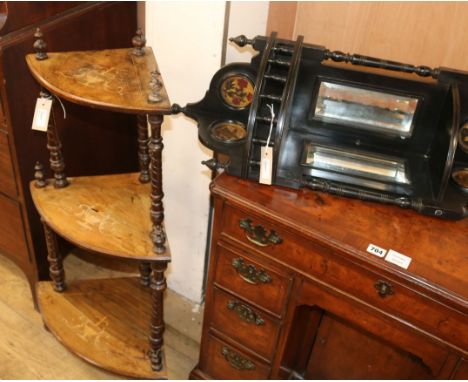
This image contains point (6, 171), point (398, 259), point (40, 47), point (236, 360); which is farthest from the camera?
point (6, 171)

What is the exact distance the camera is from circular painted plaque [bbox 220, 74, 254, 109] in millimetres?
1308

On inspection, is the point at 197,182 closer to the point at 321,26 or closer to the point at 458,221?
the point at 321,26

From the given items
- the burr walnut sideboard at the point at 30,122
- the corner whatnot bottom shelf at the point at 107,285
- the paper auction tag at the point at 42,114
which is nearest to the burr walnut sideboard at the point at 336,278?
the corner whatnot bottom shelf at the point at 107,285

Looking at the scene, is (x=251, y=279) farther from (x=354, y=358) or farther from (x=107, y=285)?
(x=107, y=285)

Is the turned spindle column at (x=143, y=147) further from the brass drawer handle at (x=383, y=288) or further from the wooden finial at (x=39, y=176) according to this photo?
the brass drawer handle at (x=383, y=288)

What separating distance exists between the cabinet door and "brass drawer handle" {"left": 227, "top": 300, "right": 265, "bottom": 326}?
13 cm

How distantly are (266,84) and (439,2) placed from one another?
0.59m

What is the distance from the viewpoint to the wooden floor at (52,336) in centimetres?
168

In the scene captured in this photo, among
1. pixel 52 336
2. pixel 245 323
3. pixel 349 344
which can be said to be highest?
pixel 245 323

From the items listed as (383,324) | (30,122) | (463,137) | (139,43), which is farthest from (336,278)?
(30,122)

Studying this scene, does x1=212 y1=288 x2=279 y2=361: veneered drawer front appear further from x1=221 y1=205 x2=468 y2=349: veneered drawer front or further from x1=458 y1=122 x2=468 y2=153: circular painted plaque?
x1=458 y1=122 x2=468 y2=153: circular painted plaque

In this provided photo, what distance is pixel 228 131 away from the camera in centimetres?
130

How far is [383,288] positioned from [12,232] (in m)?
1.37

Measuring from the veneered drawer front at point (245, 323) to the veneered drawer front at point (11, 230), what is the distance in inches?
31.8
